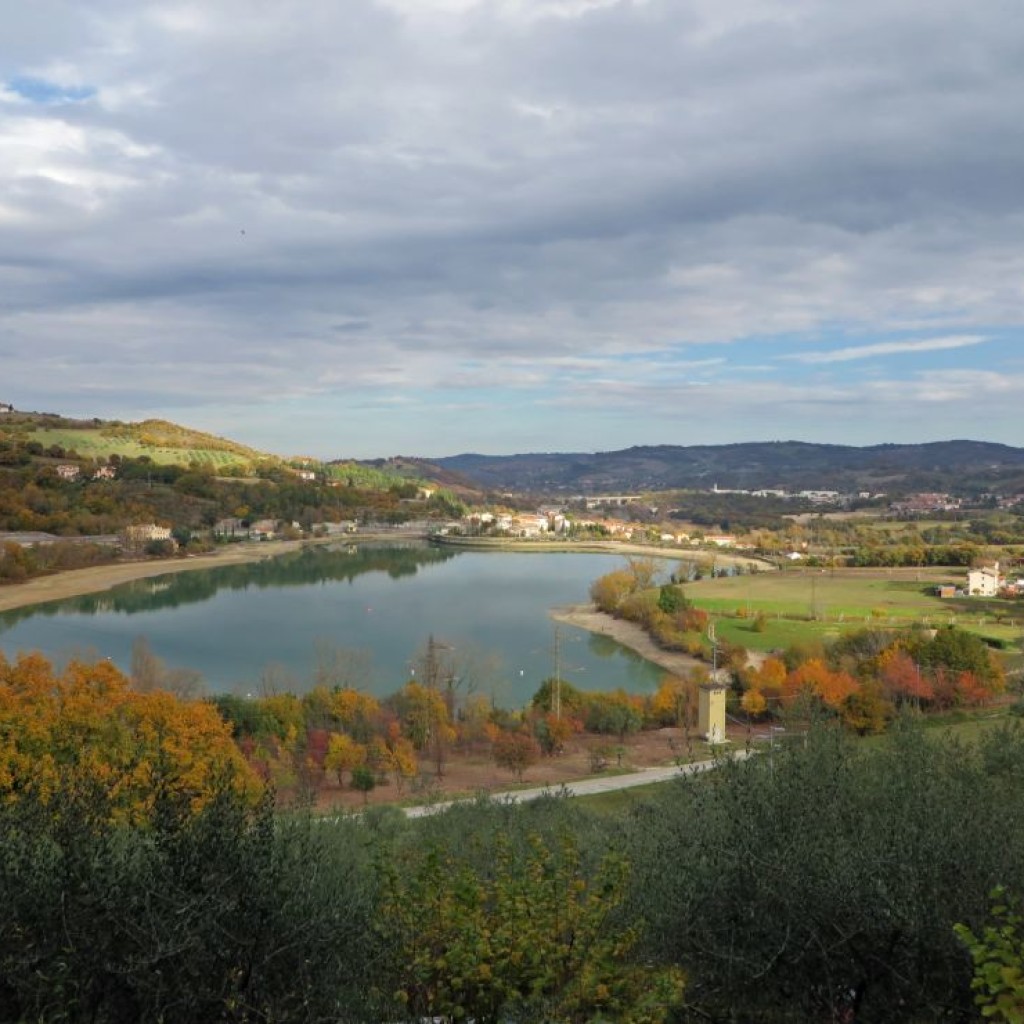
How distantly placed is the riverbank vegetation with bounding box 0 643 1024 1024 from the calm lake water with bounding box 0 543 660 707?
Answer: 13.7 meters

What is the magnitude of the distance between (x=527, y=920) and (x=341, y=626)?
23.8 m

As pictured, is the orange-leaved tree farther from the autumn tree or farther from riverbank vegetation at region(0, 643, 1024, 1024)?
the autumn tree

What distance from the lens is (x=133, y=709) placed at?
797cm

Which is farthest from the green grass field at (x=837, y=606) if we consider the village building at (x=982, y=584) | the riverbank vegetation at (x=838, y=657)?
the village building at (x=982, y=584)

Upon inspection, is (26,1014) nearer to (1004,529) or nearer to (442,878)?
(442,878)

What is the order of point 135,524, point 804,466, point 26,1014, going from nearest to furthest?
point 26,1014 → point 135,524 → point 804,466

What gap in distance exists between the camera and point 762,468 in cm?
13812

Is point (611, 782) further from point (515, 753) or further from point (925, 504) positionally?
point (925, 504)

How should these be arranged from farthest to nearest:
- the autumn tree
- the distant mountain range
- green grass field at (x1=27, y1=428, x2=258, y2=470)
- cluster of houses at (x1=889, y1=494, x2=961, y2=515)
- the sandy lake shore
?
the distant mountain range, cluster of houses at (x1=889, y1=494, x2=961, y2=515), green grass field at (x1=27, y1=428, x2=258, y2=470), the sandy lake shore, the autumn tree

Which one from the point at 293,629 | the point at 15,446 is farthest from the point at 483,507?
the point at 293,629

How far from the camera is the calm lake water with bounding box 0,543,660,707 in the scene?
63.9 ft

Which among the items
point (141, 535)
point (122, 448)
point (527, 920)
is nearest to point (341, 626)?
point (141, 535)

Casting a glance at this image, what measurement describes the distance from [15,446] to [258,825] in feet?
182

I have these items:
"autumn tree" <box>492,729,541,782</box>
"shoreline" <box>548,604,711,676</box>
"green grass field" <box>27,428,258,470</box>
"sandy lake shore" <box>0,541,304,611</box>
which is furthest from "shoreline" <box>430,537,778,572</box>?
"autumn tree" <box>492,729,541,782</box>
